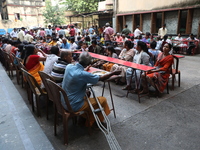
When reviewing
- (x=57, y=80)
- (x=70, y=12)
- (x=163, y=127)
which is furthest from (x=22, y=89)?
(x=70, y=12)

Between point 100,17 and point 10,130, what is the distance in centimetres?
1698

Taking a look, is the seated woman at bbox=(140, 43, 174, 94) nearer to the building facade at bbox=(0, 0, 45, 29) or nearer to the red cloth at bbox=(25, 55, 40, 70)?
the red cloth at bbox=(25, 55, 40, 70)

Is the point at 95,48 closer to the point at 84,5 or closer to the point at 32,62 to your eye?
the point at 32,62

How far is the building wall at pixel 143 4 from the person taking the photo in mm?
10502

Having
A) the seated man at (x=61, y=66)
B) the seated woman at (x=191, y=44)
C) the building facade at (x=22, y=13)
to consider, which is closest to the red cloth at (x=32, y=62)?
the seated man at (x=61, y=66)

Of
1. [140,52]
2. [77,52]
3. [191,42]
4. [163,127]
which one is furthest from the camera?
[191,42]

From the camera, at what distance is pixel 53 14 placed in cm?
2286

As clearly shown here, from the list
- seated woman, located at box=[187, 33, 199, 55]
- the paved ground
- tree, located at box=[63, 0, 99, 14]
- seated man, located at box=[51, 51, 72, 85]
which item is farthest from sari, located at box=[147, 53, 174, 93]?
tree, located at box=[63, 0, 99, 14]

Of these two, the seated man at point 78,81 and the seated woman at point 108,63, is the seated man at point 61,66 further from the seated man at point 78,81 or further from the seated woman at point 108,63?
the seated woman at point 108,63

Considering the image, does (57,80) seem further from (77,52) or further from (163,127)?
(77,52)

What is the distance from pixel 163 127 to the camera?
272 cm

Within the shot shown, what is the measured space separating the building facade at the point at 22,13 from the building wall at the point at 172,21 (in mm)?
20435

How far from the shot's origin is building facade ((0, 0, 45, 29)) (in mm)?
24516

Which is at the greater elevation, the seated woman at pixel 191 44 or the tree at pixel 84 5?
the tree at pixel 84 5
